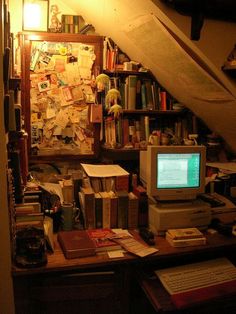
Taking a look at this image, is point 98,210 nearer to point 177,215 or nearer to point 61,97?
point 177,215

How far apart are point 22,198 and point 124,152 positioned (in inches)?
48.5

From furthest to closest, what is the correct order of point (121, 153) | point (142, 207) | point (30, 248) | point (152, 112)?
point (152, 112), point (121, 153), point (142, 207), point (30, 248)

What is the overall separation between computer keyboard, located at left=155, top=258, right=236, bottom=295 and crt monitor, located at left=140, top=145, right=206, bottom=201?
42cm

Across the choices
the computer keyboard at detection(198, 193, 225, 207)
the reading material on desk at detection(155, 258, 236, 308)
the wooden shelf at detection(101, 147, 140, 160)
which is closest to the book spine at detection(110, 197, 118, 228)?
the reading material on desk at detection(155, 258, 236, 308)

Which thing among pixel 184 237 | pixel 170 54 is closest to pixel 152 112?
pixel 170 54

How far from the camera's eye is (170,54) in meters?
2.28

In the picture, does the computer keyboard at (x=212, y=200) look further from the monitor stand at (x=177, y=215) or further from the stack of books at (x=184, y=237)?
the stack of books at (x=184, y=237)

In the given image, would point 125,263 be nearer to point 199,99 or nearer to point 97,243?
point 97,243

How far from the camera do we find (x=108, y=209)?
2.14m

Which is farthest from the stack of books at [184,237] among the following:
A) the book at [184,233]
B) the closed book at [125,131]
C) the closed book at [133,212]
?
the closed book at [125,131]

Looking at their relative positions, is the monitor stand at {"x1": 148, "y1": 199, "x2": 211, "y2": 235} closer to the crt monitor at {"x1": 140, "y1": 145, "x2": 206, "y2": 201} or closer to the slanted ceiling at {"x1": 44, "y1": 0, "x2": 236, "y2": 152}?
the crt monitor at {"x1": 140, "y1": 145, "x2": 206, "y2": 201}

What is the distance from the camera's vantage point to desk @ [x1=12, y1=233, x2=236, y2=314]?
173cm

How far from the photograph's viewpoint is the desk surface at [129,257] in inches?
66.6

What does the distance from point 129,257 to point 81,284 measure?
29cm
